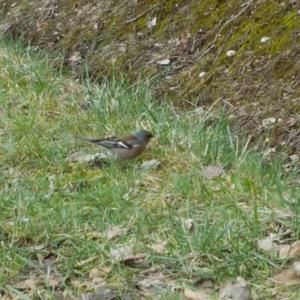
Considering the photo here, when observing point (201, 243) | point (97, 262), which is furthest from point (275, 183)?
point (97, 262)

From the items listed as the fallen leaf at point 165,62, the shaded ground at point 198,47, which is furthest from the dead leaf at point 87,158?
the fallen leaf at point 165,62

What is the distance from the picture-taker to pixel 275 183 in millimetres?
4789

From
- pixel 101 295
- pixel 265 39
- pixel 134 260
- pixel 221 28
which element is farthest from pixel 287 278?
pixel 221 28

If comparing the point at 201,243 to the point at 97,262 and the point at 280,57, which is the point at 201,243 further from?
the point at 280,57

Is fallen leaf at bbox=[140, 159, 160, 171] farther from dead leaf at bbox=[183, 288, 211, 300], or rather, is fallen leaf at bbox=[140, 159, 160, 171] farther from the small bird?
dead leaf at bbox=[183, 288, 211, 300]

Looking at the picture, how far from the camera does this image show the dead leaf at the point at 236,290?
12.9ft

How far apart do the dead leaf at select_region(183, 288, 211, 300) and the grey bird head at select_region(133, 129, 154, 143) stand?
1.48 metres

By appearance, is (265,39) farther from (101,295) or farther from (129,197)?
(101,295)

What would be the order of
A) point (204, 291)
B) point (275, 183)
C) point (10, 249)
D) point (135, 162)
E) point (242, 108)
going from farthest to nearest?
point (242, 108) → point (135, 162) → point (275, 183) → point (10, 249) → point (204, 291)

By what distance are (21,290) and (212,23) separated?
9.77 feet

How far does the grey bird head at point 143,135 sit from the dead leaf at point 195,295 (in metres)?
1.48

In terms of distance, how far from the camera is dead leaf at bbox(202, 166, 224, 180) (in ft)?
16.5

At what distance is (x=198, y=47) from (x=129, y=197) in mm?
1938

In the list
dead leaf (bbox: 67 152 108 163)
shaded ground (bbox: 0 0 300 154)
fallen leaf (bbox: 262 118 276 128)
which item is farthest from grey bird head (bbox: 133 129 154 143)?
fallen leaf (bbox: 262 118 276 128)
